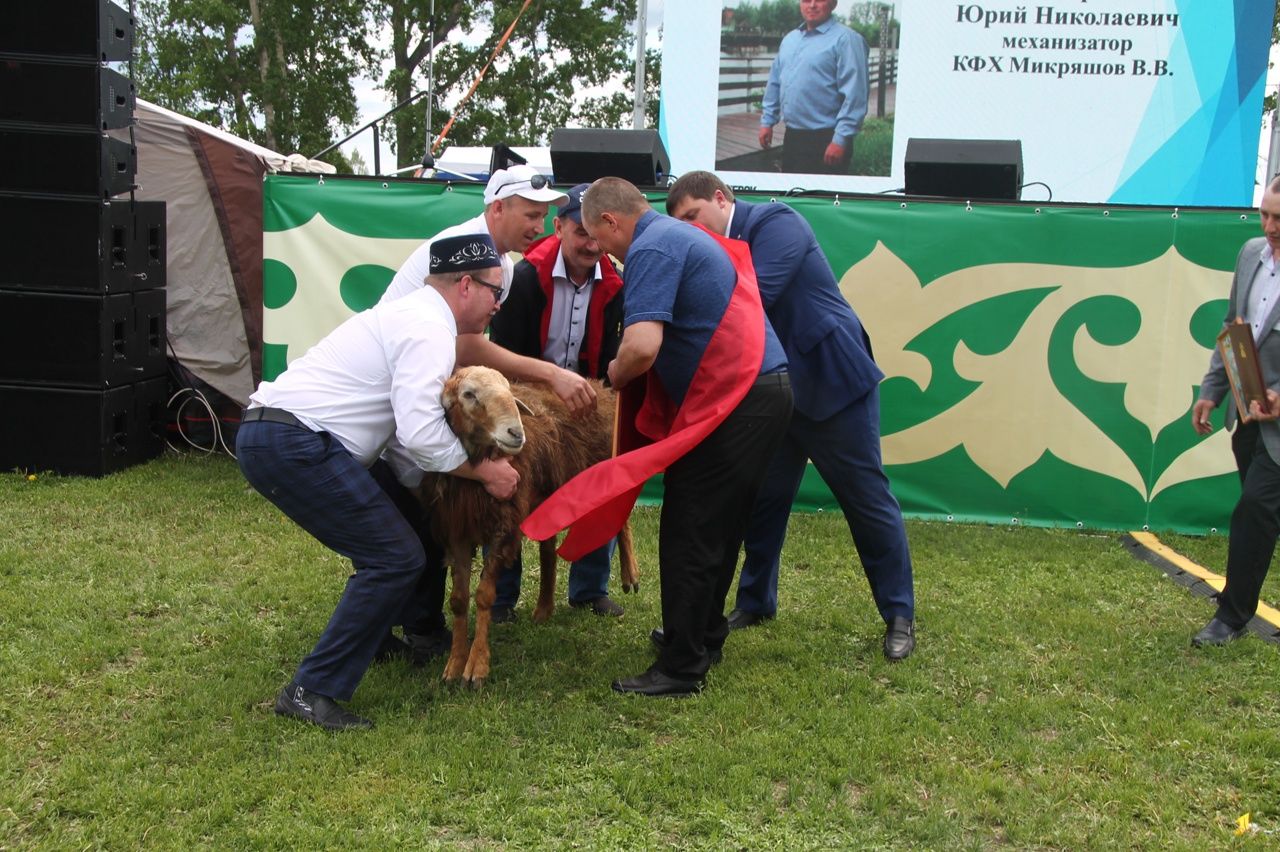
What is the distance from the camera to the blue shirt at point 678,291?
4.14 m

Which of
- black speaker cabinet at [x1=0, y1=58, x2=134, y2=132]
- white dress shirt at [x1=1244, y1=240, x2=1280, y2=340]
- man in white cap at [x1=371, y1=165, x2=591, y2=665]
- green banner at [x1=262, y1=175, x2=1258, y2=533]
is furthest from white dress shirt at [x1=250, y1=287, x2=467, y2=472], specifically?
black speaker cabinet at [x1=0, y1=58, x2=134, y2=132]

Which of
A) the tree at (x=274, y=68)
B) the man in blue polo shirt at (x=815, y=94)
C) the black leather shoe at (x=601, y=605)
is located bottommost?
the black leather shoe at (x=601, y=605)

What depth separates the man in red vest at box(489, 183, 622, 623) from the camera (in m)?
5.15

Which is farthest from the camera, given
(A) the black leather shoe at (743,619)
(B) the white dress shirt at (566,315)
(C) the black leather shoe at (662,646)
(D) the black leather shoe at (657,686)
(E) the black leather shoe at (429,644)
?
(A) the black leather shoe at (743,619)

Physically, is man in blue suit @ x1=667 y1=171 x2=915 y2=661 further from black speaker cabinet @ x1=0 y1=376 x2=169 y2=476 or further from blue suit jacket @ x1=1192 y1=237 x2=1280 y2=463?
black speaker cabinet @ x1=0 y1=376 x2=169 y2=476

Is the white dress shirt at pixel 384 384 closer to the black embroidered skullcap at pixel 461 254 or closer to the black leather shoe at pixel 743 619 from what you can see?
the black embroidered skullcap at pixel 461 254

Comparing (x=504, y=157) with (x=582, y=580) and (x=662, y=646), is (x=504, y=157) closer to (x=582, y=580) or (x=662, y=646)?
(x=582, y=580)

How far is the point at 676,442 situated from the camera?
167 inches

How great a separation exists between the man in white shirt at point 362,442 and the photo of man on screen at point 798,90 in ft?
33.0

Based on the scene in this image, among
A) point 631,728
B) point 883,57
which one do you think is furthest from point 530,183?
point 883,57

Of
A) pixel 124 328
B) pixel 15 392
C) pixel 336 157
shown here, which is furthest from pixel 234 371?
pixel 336 157

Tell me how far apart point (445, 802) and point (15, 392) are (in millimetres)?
6054

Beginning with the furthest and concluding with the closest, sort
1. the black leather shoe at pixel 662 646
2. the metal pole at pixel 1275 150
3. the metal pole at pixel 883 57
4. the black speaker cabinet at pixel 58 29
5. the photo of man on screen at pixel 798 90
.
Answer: the photo of man on screen at pixel 798 90 < the metal pole at pixel 883 57 < the metal pole at pixel 1275 150 < the black speaker cabinet at pixel 58 29 < the black leather shoe at pixel 662 646

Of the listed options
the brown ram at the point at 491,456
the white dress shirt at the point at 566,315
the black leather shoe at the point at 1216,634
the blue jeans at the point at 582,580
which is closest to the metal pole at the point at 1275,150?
the black leather shoe at the point at 1216,634
